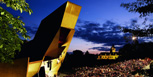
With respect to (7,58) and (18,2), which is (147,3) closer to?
(18,2)

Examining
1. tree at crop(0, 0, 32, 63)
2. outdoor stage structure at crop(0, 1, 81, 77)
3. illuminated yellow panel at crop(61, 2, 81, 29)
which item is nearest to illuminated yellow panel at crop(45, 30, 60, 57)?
outdoor stage structure at crop(0, 1, 81, 77)

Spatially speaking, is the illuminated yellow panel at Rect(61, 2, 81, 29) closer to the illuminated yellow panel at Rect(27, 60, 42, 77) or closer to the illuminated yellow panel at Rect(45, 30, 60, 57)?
the illuminated yellow panel at Rect(45, 30, 60, 57)

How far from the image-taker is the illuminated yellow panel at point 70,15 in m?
9.59

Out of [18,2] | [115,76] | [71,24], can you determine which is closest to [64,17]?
[71,24]

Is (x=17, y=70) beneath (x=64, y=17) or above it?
beneath

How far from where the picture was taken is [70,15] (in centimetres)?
998

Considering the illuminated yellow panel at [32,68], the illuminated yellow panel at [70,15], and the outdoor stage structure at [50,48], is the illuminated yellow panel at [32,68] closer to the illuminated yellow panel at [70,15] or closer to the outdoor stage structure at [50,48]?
the outdoor stage structure at [50,48]

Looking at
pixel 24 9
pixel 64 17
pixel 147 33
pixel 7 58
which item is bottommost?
pixel 7 58

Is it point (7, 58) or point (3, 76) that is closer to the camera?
point (7, 58)

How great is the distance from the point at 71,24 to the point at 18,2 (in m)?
6.60

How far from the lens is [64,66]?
2053cm

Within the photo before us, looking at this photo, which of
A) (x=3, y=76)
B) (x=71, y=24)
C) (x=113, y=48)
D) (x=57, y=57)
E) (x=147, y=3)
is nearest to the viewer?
(x=147, y=3)

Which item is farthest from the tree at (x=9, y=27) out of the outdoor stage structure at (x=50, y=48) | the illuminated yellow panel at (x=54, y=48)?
the illuminated yellow panel at (x=54, y=48)

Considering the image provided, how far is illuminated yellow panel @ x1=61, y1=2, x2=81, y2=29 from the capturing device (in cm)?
959
